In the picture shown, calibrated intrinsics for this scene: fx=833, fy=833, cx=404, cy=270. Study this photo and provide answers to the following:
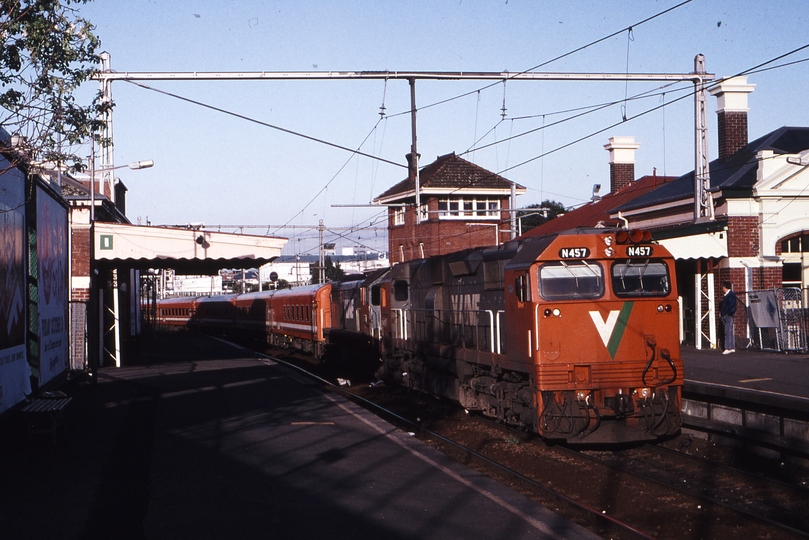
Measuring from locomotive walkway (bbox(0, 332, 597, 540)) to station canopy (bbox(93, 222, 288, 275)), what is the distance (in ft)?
31.4

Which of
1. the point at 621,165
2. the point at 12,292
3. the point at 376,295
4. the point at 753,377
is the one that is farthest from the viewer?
the point at 621,165

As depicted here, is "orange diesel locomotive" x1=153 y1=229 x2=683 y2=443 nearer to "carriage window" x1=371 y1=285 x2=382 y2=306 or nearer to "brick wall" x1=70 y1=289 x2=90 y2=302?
"carriage window" x1=371 y1=285 x2=382 y2=306

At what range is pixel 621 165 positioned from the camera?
1441 inches

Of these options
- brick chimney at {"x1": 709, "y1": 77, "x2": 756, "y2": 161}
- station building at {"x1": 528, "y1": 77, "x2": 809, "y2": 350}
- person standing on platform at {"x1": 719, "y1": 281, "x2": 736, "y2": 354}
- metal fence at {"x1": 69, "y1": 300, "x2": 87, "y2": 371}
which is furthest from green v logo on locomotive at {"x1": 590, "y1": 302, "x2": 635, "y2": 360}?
brick chimney at {"x1": 709, "y1": 77, "x2": 756, "y2": 161}

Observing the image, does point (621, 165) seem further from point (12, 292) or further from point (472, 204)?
point (12, 292)

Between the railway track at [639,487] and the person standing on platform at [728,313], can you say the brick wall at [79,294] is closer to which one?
the railway track at [639,487]

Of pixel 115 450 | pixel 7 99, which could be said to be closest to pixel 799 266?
pixel 115 450

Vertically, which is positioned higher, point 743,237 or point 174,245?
point 174,245

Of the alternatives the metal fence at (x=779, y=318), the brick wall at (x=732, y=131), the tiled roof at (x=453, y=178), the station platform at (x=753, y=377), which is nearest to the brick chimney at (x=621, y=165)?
the tiled roof at (x=453, y=178)

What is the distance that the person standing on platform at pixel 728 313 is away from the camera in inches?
787

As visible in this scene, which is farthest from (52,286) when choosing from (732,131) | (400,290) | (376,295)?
(732,131)

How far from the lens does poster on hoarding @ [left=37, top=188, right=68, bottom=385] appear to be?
1584 centimetres

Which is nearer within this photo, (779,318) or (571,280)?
(571,280)

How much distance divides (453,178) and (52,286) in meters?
27.7
